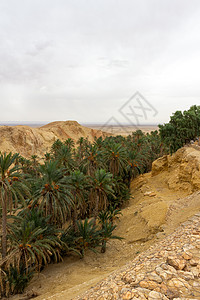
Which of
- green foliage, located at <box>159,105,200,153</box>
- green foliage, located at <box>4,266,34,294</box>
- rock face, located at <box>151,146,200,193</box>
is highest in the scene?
green foliage, located at <box>159,105,200,153</box>

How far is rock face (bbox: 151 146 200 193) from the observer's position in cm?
1828

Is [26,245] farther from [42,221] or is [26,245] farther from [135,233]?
[135,233]

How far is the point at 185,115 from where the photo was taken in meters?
25.3

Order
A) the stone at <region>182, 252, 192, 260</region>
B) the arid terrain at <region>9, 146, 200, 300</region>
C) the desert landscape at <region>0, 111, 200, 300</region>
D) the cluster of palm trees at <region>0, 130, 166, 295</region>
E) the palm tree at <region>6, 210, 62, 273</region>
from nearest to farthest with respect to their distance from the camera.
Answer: the desert landscape at <region>0, 111, 200, 300</region> → the stone at <region>182, 252, 192, 260</region> → the arid terrain at <region>9, 146, 200, 300</region> → the palm tree at <region>6, 210, 62, 273</region> → the cluster of palm trees at <region>0, 130, 166, 295</region>

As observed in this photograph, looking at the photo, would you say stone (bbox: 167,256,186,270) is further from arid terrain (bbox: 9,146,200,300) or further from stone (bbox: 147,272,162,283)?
Answer: arid terrain (bbox: 9,146,200,300)

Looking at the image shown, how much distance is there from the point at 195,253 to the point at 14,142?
68.5 m

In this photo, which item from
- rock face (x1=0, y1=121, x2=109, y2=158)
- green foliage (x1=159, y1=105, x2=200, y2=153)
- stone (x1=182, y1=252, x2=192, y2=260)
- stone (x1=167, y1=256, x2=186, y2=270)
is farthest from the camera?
rock face (x1=0, y1=121, x2=109, y2=158)

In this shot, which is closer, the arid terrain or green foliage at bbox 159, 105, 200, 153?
the arid terrain

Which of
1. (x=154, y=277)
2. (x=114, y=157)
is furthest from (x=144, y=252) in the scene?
(x=114, y=157)

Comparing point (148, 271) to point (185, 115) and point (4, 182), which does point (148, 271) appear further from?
point (185, 115)

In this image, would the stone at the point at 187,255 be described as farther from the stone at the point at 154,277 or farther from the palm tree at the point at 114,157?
the palm tree at the point at 114,157

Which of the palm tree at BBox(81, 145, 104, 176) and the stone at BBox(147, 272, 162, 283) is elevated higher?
the palm tree at BBox(81, 145, 104, 176)

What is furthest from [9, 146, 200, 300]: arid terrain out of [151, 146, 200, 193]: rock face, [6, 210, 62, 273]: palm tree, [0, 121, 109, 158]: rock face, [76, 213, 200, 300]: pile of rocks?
[0, 121, 109, 158]: rock face

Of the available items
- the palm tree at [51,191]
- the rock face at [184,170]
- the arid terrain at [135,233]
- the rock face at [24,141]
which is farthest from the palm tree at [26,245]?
the rock face at [24,141]
